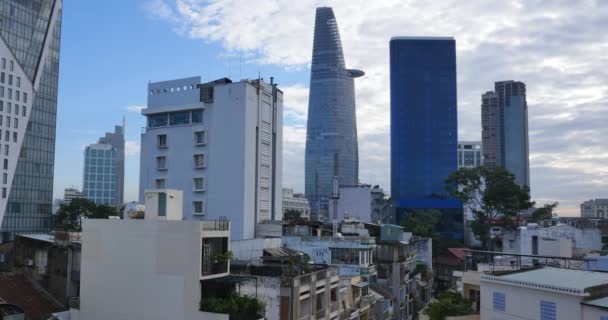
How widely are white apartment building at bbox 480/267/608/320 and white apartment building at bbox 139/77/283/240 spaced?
31.2 m

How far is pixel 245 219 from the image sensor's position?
48.8 m

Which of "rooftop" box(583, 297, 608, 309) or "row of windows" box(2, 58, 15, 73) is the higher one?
"row of windows" box(2, 58, 15, 73)

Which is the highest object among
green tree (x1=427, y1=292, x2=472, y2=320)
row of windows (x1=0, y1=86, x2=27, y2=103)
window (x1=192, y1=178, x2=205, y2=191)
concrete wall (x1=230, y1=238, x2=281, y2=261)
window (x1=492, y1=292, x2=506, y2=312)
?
row of windows (x1=0, y1=86, x2=27, y2=103)

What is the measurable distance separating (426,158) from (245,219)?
84.2 m

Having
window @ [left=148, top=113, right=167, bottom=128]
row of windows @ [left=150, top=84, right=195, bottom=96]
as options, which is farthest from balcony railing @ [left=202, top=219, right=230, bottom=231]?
window @ [left=148, top=113, right=167, bottom=128]

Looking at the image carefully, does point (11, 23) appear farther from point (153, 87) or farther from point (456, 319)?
point (456, 319)

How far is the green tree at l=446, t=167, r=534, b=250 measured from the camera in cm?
5812

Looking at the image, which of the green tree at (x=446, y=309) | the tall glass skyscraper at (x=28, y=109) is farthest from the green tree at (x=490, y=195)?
the tall glass skyscraper at (x=28, y=109)

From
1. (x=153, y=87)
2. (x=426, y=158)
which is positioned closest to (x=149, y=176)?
(x=153, y=87)

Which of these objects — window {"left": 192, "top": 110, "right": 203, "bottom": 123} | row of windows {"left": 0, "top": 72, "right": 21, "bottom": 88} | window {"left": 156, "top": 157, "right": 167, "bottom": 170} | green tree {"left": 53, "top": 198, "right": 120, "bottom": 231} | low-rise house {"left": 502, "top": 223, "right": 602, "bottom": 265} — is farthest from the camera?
row of windows {"left": 0, "top": 72, "right": 21, "bottom": 88}

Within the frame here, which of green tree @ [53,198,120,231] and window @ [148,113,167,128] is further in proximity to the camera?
green tree @ [53,198,120,231]

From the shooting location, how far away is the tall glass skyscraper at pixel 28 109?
8595cm

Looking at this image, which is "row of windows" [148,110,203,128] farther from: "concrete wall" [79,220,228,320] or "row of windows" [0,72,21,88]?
"row of windows" [0,72,21,88]

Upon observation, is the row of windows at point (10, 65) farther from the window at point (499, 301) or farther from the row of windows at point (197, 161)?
the window at point (499, 301)
